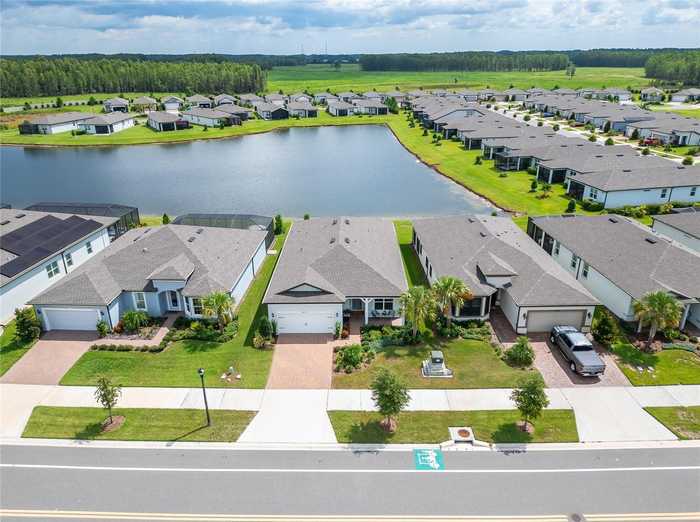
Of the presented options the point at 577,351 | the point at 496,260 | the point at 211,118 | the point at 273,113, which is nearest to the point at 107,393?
the point at 577,351

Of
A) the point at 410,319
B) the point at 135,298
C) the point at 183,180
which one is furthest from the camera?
the point at 183,180

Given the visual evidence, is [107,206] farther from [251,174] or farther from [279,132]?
[279,132]

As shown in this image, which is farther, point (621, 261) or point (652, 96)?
point (652, 96)

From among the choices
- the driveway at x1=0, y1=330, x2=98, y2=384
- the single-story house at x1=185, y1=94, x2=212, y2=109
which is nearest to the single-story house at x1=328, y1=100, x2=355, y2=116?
the single-story house at x1=185, y1=94, x2=212, y2=109

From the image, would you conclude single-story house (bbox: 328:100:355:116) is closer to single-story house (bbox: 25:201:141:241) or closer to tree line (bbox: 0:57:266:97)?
tree line (bbox: 0:57:266:97)

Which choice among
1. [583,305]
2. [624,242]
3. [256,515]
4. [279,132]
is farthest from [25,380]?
[279,132]

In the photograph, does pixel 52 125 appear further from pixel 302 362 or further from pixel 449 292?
pixel 449 292
